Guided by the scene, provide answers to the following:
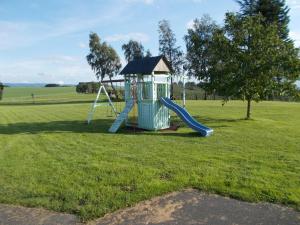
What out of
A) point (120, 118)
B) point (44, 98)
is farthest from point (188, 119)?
point (44, 98)

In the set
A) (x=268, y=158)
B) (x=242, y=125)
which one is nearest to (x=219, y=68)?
(x=242, y=125)

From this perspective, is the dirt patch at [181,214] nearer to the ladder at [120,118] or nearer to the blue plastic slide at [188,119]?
the blue plastic slide at [188,119]

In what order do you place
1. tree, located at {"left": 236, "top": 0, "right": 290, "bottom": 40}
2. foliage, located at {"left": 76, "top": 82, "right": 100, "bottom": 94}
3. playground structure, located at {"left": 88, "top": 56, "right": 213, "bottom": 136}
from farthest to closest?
foliage, located at {"left": 76, "top": 82, "right": 100, "bottom": 94} → tree, located at {"left": 236, "top": 0, "right": 290, "bottom": 40} → playground structure, located at {"left": 88, "top": 56, "right": 213, "bottom": 136}

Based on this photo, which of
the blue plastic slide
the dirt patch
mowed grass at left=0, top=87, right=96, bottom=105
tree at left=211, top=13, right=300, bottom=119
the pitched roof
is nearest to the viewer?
the dirt patch

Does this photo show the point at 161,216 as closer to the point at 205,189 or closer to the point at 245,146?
the point at 205,189

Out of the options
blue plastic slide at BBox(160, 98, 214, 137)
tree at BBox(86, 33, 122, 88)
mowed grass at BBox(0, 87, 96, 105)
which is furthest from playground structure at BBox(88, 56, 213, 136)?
tree at BBox(86, 33, 122, 88)

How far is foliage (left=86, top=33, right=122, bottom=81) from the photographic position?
50250 millimetres

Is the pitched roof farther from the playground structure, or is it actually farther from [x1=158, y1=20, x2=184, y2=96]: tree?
[x1=158, y1=20, x2=184, y2=96]: tree

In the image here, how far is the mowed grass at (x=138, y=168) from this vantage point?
579 cm

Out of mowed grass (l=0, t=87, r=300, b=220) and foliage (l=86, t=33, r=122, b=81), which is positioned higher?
foliage (l=86, t=33, r=122, b=81)

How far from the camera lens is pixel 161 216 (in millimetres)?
5062

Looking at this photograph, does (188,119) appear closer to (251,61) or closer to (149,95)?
(149,95)

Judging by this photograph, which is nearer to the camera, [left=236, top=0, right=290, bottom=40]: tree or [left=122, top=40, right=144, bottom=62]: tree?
[left=236, top=0, right=290, bottom=40]: tree

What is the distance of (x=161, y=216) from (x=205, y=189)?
54.4 inches
